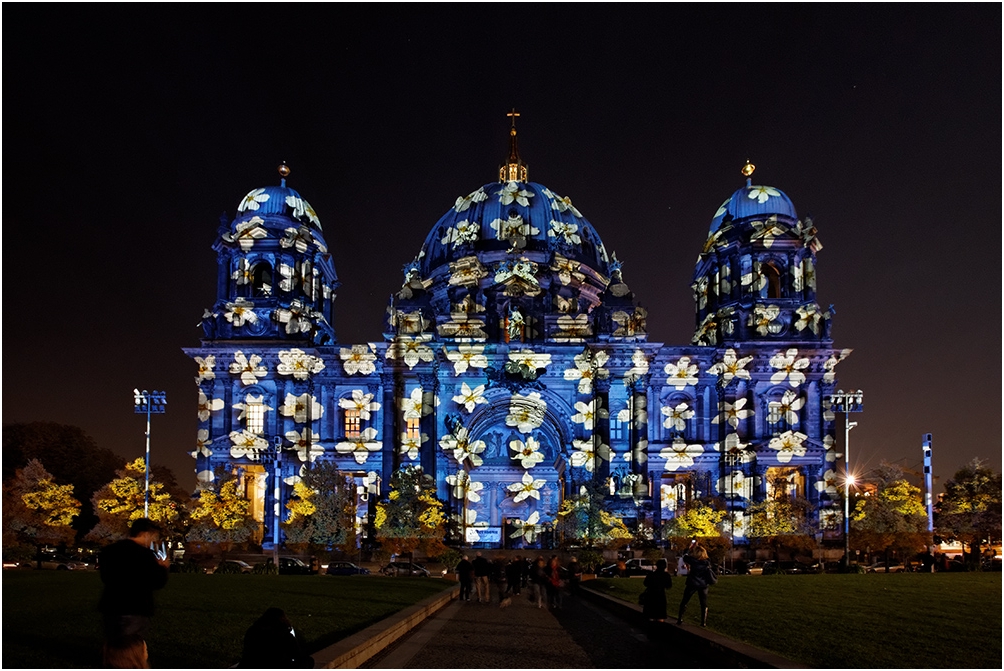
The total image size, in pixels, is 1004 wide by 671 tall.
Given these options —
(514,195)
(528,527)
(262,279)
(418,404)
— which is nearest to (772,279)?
(514,195)

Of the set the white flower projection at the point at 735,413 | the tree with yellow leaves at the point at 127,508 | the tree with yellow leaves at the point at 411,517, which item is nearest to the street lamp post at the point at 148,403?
the tree with yellow leaves at the point at 127,508

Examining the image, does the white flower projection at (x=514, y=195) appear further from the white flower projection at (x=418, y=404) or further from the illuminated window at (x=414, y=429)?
the illuminated window at (x=414, y=429)

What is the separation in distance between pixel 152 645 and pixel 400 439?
5495cm

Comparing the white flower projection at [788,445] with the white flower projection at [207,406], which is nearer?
the white flower projection at [207,406]

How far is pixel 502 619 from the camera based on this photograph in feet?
77.6

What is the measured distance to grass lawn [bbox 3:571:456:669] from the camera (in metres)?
13.7

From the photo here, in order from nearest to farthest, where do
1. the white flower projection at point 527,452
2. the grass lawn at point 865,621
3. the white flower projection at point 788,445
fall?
1. the grass lawn at point 865,621
2. the white flower projection at point 788,445
3. the white flower projection at point 527,452

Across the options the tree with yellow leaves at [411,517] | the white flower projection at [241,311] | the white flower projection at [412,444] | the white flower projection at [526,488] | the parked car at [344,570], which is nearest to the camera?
the parked car at [344,570]

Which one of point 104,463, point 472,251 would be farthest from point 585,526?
point 104,463

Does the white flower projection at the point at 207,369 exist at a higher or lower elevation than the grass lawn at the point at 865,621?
higher

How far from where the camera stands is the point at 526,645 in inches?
707

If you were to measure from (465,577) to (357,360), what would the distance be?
137ft

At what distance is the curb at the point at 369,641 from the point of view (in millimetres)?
13636

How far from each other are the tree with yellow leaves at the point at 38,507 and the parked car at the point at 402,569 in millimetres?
26765
